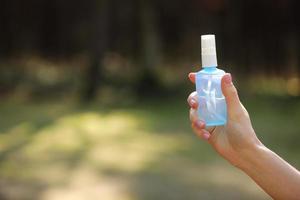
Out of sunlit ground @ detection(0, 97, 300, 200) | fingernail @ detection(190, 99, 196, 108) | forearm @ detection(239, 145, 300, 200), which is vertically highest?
fingernail @ detection(190, 99, 196, 108)

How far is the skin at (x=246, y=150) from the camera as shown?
4.64 ft

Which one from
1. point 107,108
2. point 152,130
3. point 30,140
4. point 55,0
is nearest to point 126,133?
point 152,130

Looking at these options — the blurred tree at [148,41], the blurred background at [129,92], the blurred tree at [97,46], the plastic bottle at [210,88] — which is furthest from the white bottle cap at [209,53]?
the blurred tree at [148,41]

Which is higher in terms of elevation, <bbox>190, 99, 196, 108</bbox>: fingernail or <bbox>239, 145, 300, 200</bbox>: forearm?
<bbox>190, 99, 196, 108</bbox>: fingernail

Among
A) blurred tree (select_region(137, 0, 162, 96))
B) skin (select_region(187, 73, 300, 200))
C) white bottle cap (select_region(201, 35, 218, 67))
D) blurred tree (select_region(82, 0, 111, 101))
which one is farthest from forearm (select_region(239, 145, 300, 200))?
blurred tree (select_region(137, 0, 162, 96))

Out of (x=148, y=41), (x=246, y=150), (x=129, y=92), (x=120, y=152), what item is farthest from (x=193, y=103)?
(x=148, y=41)

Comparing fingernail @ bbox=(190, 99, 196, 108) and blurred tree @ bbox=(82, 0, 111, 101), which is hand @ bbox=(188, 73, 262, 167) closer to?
fingernail @ bbox=(190, 99, 196, 108)

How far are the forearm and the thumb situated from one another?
100 mm

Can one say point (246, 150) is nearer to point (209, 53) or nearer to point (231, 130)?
point (231, 130)

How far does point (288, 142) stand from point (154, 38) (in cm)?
338

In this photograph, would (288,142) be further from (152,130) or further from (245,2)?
(245,2)

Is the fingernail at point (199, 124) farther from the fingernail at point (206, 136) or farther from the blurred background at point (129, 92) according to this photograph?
the blurred background at point (129, 92)

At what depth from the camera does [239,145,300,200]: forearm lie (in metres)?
1.42

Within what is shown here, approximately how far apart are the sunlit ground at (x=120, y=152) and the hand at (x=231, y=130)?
2254 mm
